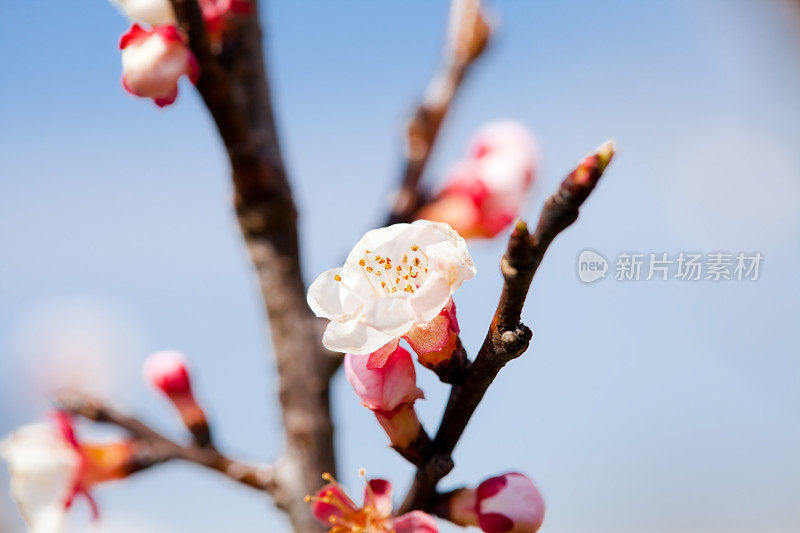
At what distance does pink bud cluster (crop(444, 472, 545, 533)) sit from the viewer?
82 cm

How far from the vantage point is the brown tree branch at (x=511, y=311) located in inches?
20.6

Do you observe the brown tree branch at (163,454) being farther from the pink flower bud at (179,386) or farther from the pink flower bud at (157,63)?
the pink flower bud at (157,63)

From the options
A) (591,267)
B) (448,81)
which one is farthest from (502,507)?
(448,81)

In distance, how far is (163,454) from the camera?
1.20 meters

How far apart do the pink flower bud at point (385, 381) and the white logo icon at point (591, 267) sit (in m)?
0.30

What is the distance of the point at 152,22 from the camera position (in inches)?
40.6

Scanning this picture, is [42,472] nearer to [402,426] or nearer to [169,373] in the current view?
[169,373]

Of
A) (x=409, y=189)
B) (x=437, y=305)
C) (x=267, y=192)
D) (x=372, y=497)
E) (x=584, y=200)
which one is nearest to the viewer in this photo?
(x=584, y=200)

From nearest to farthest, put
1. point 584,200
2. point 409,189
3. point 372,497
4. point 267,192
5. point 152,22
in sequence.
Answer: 1. point 584,200
2. point 372,497
3. point 152,22
4. point 267,192
5. point 409,189

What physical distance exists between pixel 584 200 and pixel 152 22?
2.45ft

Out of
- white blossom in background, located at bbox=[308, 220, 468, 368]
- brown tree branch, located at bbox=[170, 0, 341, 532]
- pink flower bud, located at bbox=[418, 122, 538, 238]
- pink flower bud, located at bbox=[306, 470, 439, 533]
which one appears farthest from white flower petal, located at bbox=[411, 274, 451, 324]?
pink flower bud, located at bbox=[418, 122, 538, 238]

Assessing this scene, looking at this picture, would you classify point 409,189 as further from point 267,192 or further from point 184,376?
point 184,376

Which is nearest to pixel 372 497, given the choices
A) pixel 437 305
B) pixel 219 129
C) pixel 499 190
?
pixel 437 305

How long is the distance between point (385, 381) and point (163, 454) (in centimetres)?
59
